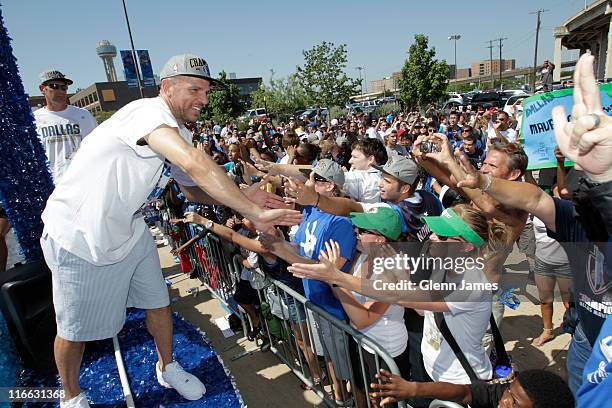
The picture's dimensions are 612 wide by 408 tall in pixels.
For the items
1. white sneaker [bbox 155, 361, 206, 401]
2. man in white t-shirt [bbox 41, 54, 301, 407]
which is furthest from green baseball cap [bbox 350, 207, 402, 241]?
white sneaker [bbox 155, 361, 206, 401]

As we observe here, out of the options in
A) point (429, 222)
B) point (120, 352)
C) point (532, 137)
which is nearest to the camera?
point (429, 222)

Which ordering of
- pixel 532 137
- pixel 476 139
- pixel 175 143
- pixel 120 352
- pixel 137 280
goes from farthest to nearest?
pixel 476 139 < pixel 532 137 < pixel 120 352 < pixel 137 280 < pixel 175 143

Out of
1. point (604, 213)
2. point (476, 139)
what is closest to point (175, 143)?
point (604, 213)

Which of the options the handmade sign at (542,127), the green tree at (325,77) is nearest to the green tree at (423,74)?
the green tree at (325,77)

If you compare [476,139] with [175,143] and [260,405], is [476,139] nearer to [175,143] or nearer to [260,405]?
[260,405]

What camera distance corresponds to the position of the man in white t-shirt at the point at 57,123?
151 inches

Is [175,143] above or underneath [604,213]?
above

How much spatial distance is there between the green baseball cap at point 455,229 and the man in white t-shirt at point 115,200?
901 mm

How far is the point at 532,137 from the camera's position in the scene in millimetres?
4371

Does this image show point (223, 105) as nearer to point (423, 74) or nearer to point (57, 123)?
point (423, 74)

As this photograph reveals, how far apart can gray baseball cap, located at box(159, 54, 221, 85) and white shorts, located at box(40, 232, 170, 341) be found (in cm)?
112

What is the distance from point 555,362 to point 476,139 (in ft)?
14.7

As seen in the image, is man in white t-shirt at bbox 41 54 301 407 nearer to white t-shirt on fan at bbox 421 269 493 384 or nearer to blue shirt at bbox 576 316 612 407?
white t-shirt on fan at bbox 421 269 493 384

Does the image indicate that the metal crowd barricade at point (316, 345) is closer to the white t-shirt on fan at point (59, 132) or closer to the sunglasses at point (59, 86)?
the white t-shirt on fan at point (59, 132)
